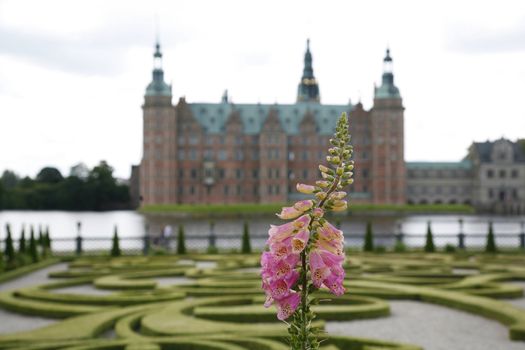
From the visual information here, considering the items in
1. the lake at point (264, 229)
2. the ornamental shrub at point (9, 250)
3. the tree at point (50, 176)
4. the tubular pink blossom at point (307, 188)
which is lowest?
the lake at point (264, 229)

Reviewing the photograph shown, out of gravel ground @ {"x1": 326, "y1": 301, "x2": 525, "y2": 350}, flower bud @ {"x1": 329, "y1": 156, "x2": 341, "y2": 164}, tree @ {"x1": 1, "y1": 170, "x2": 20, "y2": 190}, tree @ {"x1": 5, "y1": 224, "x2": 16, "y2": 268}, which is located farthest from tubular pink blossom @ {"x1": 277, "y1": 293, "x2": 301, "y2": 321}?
tree @ {"x1": 1, "y1": 170, "x2": 20, "y2": 190}

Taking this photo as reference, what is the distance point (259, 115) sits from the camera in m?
109

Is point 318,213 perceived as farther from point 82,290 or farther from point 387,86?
point 387,86

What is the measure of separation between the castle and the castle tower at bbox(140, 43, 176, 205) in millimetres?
137

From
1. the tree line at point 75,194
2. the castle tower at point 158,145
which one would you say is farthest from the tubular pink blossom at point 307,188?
the tree line at point 75,194

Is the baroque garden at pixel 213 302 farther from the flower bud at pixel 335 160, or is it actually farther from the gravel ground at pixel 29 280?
the flower bud at pixel 335 160

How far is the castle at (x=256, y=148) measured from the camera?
10244 centimetres

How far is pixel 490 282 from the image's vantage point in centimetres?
1695

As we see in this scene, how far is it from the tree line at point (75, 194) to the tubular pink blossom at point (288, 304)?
119499mm

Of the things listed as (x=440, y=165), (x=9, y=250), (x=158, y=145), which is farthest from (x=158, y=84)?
(x=9, y=250)

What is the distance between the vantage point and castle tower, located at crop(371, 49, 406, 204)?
4178 inches

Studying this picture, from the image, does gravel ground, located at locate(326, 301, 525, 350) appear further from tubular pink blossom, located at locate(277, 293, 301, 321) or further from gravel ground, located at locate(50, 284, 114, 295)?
tubular pink blossom, located at locate(277, 293, 301, 321)

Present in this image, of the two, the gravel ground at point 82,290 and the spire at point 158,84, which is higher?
the spire at point 158,84

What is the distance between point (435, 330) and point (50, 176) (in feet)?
418
